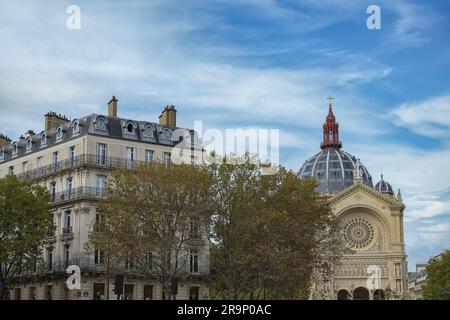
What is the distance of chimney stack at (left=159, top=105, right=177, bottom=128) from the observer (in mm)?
74256

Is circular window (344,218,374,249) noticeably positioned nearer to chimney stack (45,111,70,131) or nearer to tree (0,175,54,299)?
chimney stack (45,111,70,131)

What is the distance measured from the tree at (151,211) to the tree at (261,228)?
75.8 inches

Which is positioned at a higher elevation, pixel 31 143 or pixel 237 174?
pixel 31 143

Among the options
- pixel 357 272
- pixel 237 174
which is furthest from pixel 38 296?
pixel 357 272

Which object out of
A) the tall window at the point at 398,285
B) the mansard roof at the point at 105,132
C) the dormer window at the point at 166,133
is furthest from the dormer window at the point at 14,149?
the tall window at the point at 398,285

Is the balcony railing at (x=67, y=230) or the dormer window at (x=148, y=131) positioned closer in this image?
the balcony railing at (x=67, y=230)

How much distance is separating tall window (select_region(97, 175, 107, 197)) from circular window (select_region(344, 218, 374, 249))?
75775 millimetres

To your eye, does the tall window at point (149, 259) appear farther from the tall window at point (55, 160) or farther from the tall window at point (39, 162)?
the tall window at point (39, 162)

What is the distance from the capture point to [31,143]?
243ft

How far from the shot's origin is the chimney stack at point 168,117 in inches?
2923

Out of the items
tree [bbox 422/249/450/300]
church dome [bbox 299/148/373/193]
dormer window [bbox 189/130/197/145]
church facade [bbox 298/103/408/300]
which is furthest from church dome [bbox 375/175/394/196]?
dormer window [bbox 189/130/197/145]
